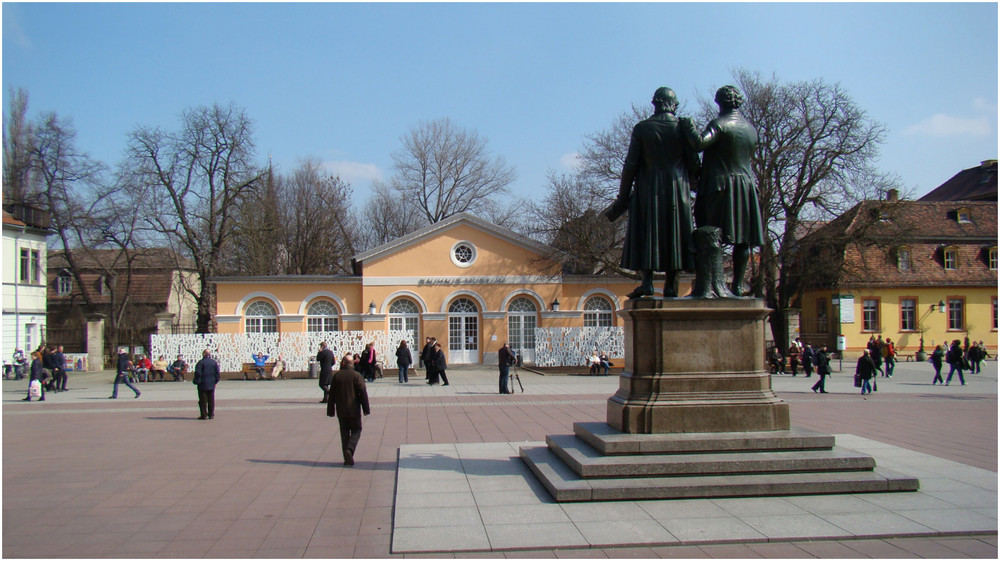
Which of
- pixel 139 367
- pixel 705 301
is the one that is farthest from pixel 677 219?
pixel 139 367

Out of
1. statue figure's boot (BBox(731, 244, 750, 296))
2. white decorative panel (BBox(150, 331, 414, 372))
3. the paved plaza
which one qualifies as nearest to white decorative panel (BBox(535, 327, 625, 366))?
white decorative panel (BBox(150, 331, 414, 372))

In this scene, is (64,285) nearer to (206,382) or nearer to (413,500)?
(206,382)

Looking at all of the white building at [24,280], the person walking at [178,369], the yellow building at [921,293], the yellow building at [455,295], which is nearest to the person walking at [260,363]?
the person walking at [178,369]

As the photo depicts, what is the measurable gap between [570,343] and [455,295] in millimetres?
5760

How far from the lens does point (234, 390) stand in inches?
906

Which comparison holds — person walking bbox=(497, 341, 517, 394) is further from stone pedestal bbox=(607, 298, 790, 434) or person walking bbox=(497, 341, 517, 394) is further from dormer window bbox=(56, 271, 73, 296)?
dormer window bbox=(56, 271, 73, 296)

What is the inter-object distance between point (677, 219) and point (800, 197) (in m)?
27.0

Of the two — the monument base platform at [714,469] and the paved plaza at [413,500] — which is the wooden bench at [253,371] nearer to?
the paved plaza at [413,500]

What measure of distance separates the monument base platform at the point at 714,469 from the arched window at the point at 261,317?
27257mm

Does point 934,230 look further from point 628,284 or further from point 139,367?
point 139,367

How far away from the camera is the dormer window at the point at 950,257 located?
1566 inches

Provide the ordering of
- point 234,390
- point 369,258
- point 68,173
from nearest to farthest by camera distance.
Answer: point 234,390 < point 369,258 < point 68,173

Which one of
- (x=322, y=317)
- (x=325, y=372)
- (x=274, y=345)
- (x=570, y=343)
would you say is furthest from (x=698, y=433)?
(x=322, y=317)

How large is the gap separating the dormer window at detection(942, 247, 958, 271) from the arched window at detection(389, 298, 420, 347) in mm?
28988
